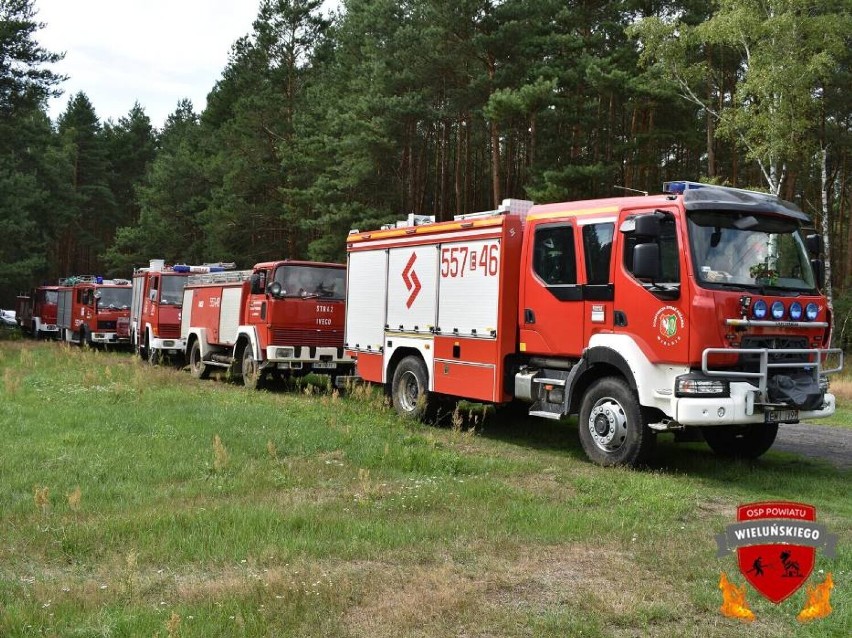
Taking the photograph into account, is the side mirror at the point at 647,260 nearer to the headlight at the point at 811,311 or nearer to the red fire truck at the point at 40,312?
the headlight at the point at 811,311

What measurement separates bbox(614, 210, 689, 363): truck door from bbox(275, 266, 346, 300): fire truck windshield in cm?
847

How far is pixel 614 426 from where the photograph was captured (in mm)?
9180

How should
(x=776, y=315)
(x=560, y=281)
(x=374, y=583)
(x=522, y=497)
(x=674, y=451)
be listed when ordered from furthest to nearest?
(x=674, y=451)
(x=560, y=281)
(x=776, y=315)
(x=522, y=497)
(x=374, y=583)

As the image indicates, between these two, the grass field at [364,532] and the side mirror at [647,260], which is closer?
the grass field at [364,532]

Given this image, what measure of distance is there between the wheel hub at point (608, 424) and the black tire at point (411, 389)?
333 centimetres

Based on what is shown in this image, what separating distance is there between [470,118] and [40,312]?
23217mm

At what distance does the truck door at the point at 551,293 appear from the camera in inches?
385

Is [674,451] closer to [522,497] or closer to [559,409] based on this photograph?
[559,409]

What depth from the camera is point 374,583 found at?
514cm

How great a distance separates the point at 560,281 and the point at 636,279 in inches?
48.9

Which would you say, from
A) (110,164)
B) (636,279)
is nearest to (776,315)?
(636,279)

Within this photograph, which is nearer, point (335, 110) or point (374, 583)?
point (374, 583)

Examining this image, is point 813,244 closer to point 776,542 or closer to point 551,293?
point 551,293

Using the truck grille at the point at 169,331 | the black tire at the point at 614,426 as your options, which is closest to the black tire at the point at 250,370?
the truck grille at the point at 169,331
